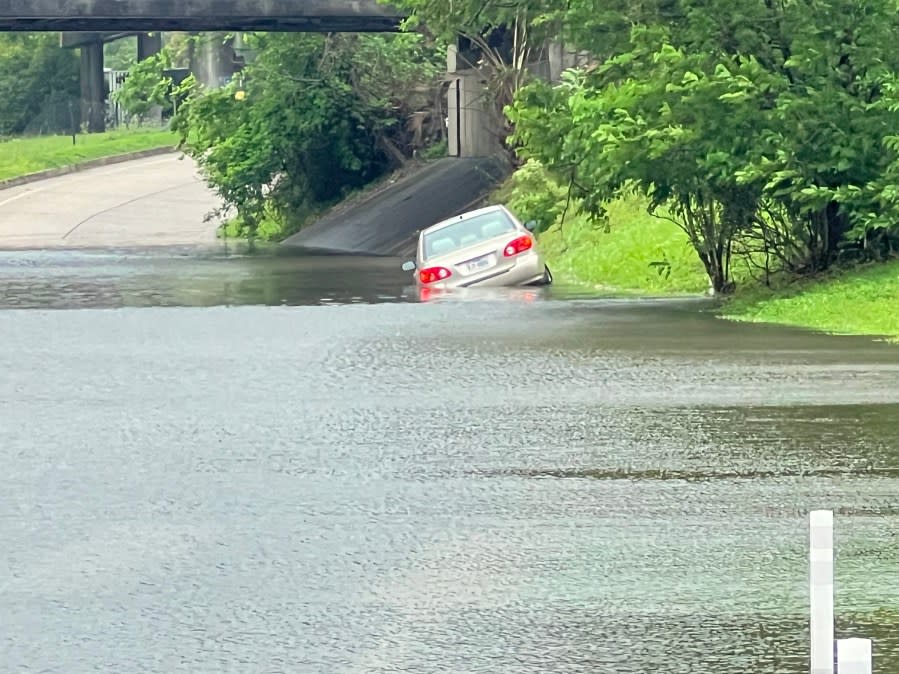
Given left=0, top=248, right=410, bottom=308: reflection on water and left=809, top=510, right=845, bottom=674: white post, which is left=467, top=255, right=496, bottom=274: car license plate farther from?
left=809, top=510, right=845, bottom=674: white post

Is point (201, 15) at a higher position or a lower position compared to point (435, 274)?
higher

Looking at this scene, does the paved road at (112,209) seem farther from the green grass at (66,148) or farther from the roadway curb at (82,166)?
the green grass at (66,148)

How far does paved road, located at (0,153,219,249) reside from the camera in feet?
201

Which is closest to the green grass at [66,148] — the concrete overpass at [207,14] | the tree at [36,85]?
the tree at [36,85]

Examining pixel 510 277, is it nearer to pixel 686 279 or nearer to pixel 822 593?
pixel 686 279

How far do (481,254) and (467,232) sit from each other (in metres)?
0.71

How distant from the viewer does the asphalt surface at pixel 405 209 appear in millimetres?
50938

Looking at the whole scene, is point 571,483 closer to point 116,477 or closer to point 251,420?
point 116,477

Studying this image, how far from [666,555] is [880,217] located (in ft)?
51.0

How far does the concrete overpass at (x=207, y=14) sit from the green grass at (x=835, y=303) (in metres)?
27.7

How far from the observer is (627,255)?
116ft

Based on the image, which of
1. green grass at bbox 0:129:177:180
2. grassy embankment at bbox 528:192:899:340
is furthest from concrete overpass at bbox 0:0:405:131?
green grass at bbox 0:129:177:180

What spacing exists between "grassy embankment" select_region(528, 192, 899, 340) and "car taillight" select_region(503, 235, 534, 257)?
1254 millimetres

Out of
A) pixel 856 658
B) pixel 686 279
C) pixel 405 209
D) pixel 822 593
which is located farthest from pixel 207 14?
pixel 856 658
